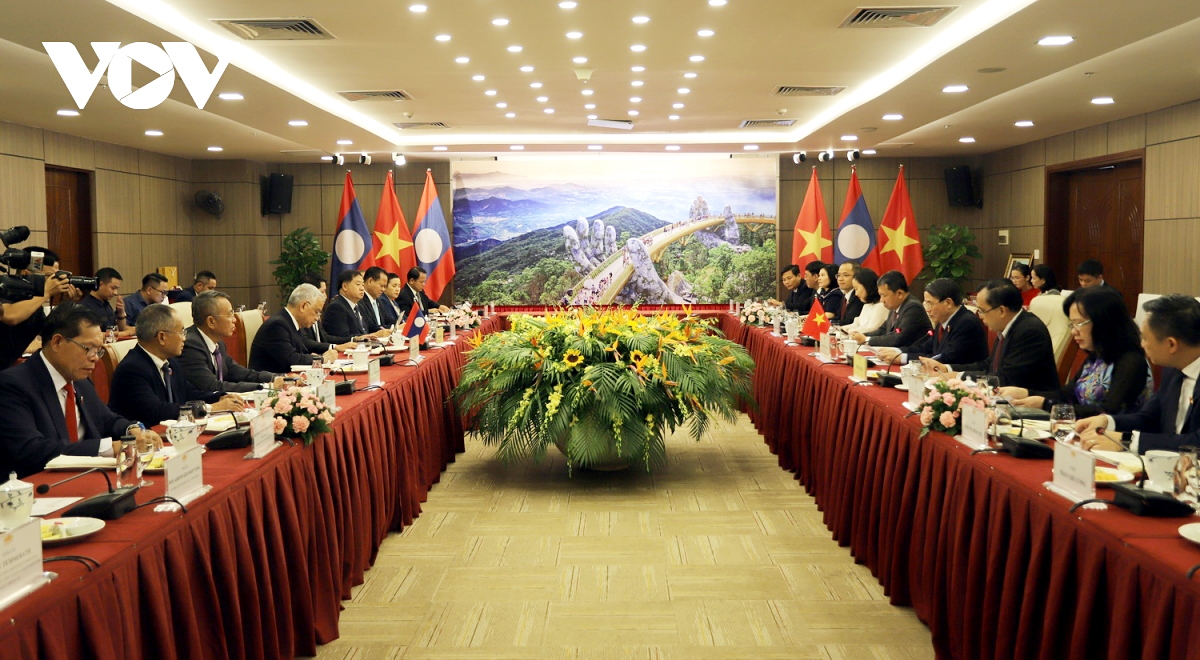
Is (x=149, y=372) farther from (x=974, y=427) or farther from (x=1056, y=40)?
(x=1056, y=40)

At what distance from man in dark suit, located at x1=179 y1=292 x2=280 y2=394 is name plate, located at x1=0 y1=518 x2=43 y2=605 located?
2.53m

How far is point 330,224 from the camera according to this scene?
44.3 feet

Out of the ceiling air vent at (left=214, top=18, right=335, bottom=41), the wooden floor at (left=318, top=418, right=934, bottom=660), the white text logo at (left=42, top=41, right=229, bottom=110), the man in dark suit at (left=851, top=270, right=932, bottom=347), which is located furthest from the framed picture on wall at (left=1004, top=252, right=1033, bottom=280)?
the white text logo at (left=42, top=41, right=229, bottom=110)

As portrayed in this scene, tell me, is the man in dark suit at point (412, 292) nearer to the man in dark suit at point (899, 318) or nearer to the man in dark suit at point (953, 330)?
the man in dark suit at point (899, 318)

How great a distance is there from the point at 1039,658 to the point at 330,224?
41.2 ft

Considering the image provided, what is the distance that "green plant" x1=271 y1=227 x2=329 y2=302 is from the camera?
509 inches

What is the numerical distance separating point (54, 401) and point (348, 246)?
6880mm

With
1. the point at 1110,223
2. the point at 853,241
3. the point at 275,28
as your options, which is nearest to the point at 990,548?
the point at 275,28

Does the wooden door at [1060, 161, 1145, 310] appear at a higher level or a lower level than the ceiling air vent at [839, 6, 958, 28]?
lower

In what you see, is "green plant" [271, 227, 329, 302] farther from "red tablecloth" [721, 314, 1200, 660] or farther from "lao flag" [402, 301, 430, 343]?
"red tablecloth" [721, 314, 1200, 660]

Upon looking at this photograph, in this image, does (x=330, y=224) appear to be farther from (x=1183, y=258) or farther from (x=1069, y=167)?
(x=1183, y=258)

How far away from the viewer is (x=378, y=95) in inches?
329

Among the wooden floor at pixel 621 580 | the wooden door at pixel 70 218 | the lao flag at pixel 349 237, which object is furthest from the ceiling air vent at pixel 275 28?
the wooden door at pixel 70 218

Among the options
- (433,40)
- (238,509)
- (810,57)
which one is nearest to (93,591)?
(238,509)
